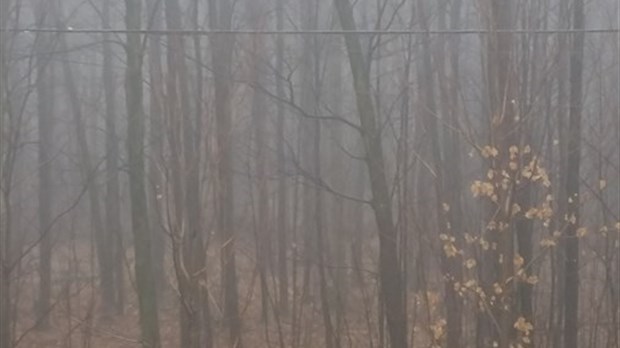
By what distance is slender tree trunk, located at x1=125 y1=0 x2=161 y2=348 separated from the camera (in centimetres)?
1181

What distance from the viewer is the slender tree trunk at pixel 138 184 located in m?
11.8

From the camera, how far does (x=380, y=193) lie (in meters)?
12.1

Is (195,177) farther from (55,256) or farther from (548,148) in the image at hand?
(55,256)

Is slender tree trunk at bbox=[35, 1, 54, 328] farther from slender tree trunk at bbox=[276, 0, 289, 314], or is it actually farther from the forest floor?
slender tree trunk at bbox=[276, 0, 289, 314]

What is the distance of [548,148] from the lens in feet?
45.9

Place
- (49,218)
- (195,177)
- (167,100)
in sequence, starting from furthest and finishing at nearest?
(49,218)
(195,177)
(167,100)

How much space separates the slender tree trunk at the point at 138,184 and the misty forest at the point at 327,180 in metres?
0.03

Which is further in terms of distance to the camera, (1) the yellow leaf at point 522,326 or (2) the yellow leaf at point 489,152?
(1) the yellow leaf at point 522,326

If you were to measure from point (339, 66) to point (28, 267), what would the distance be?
767cm

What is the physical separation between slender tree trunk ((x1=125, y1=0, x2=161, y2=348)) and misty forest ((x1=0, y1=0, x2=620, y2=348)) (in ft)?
0.09


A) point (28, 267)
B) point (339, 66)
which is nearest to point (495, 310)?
point (28, 267)

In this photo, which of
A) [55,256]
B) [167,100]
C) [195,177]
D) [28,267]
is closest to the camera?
[167,100]

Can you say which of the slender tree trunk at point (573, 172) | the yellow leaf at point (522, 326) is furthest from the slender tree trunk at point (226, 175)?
the slender tree trunk at point (573, 172)

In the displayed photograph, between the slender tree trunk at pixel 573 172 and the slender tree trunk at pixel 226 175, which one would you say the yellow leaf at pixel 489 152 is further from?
the slender tree trunk at pixel 226 175
